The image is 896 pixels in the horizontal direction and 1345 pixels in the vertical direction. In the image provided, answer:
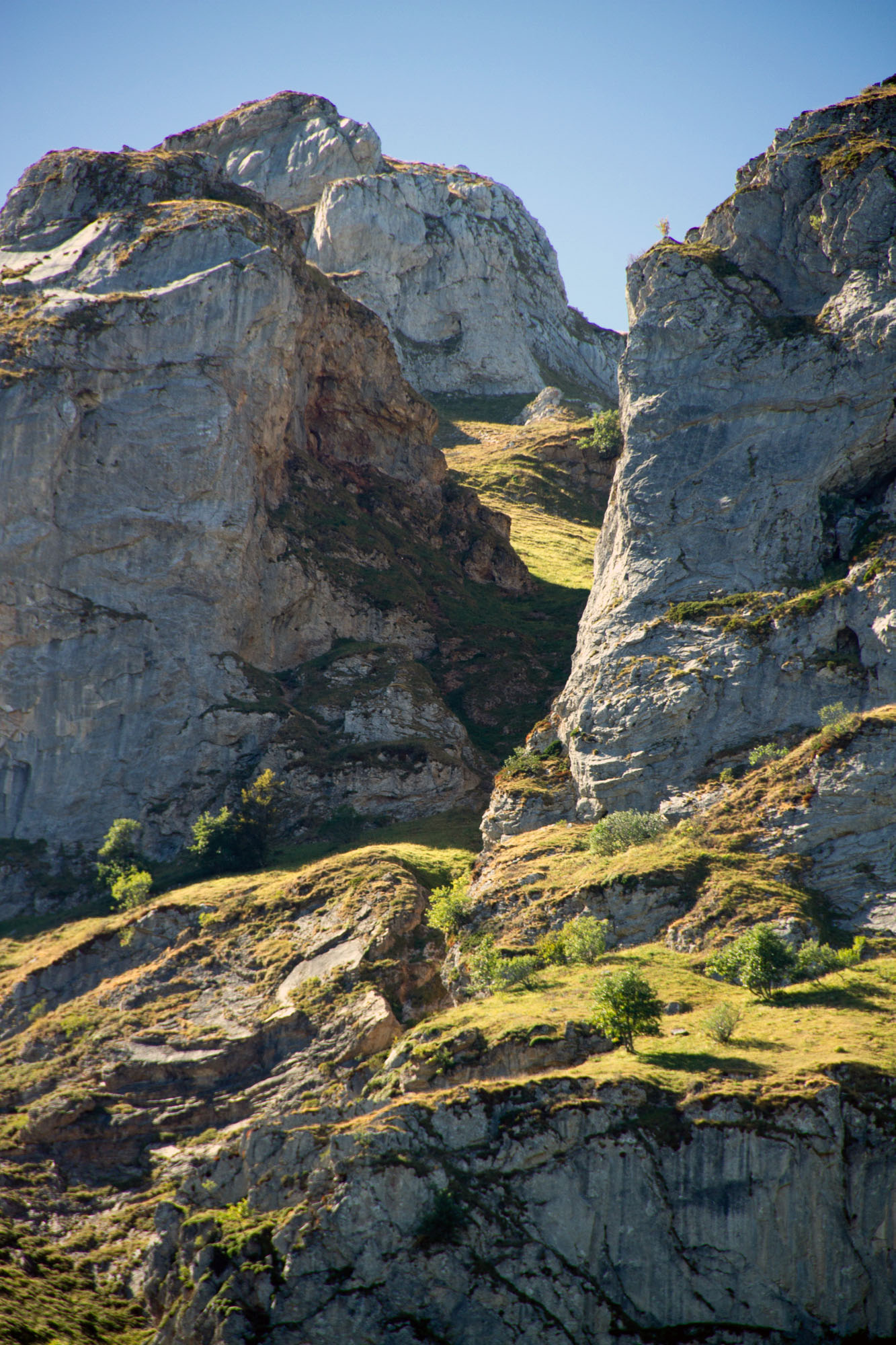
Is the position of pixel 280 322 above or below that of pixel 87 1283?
above

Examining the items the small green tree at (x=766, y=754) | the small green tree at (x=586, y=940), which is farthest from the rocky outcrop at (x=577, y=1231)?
the small green tree at (x=766, y=754)

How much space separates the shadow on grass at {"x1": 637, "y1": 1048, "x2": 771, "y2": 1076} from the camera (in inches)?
1286

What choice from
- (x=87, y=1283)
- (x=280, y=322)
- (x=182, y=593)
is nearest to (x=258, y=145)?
(x=280, y=322)

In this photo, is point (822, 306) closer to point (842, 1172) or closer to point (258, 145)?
point (842, 1172)

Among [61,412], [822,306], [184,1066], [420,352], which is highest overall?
[420,352]

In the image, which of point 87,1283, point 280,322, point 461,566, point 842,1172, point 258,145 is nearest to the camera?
point 842,1172

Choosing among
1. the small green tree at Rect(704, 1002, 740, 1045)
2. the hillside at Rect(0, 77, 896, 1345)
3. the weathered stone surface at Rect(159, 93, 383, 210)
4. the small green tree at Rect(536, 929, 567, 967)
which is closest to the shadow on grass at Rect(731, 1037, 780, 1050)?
the hillside at Rect(0, 77, 896, 1345)

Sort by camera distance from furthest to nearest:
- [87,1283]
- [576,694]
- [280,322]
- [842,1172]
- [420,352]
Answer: [420,352] < [280,322] < [576,694] < [87,1283] < [842,1172]

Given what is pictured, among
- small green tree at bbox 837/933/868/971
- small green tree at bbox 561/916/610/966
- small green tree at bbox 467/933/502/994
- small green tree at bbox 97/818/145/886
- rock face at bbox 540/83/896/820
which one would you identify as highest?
rock face at bbox 540/83/896/820

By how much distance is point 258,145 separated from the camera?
163m

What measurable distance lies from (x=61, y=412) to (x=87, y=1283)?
53447mm

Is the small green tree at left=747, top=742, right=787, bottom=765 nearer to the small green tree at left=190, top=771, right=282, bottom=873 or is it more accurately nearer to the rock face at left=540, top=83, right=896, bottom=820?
the rock face at left=540, top=83, right=896, bottom=820

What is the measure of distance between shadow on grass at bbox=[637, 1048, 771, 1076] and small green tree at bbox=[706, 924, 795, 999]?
4945mm

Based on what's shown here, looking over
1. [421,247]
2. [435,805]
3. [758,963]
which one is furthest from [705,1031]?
[421,247]
